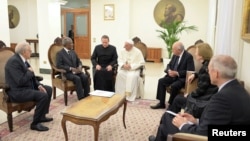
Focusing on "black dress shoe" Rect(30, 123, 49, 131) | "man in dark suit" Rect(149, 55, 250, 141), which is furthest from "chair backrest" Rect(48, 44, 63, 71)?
"man in dark suit" Rect(149, 55, 250, 141)

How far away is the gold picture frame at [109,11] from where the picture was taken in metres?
9.12

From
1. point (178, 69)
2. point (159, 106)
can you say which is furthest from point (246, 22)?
point (159, 106)

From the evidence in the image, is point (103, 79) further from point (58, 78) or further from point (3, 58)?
point (3, 58)

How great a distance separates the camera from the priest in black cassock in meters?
4.71

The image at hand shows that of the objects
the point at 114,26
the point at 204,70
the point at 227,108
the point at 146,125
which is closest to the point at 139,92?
the point at 146,125

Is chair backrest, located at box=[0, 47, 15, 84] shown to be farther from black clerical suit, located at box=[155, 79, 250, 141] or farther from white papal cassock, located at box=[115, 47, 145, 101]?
black clerical suit, located at box=[155, 79, 250, 141]

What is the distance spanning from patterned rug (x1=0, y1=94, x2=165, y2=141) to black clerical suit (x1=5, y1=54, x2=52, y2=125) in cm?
25

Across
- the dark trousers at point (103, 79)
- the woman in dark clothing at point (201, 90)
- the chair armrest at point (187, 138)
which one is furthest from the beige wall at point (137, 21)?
the chair armrest at point (187, 138)

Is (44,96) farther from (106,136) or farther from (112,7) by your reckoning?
(112,7)

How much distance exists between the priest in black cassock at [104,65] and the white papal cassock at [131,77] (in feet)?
0.48

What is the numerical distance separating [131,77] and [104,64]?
64 centimetres

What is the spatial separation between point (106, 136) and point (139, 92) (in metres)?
1.80

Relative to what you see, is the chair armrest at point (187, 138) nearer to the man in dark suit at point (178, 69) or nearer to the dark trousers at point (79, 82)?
the man in dark suit at point (178, 69)

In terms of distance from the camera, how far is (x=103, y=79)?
4.72 m
